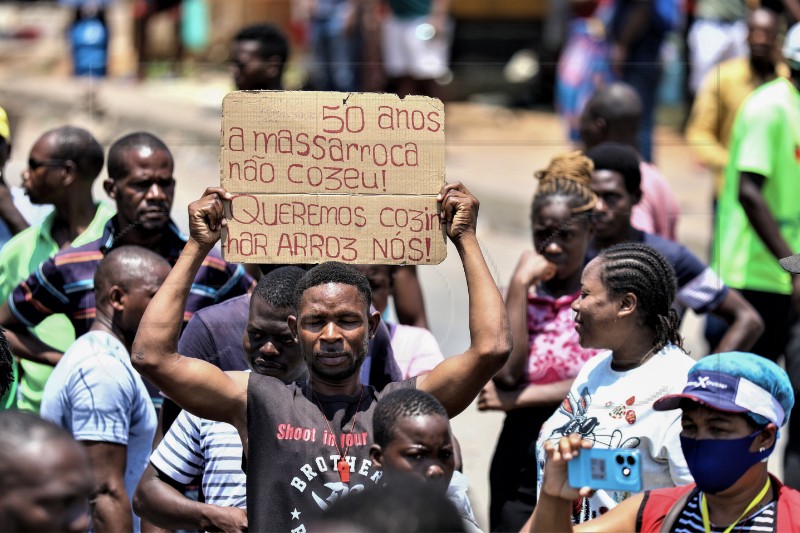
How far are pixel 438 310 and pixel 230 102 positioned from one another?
2328 millimetres

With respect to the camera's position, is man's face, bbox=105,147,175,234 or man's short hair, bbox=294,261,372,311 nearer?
man's short hair, bbox=294,261,372,311

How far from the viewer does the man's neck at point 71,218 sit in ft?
18.8

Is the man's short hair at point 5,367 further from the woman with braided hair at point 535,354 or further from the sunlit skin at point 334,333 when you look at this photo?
the woman with braided hair at point 535,354

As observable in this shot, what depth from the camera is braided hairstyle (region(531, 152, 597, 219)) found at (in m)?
5.45

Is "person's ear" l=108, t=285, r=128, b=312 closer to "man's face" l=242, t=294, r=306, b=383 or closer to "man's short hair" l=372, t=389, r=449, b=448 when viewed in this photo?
"man's face" l=242, t=294, r=306, b=383

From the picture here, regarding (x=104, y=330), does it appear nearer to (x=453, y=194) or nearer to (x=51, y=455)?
(x=453, y=194)

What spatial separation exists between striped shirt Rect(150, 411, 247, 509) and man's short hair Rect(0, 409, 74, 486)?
4.06 ft

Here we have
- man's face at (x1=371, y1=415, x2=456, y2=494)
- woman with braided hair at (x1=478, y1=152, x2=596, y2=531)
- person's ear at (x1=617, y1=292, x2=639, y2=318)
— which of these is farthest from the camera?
woman with braided hair at (x1=478, y1=152, x2=596, y2=531)

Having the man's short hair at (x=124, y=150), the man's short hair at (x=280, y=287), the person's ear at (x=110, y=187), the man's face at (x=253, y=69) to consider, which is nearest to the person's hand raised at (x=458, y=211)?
the man's short hair at (x=280, y=287)

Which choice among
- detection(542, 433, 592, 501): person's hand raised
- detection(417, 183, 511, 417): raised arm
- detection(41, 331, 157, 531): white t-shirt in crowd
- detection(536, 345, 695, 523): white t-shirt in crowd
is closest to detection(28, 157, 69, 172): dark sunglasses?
detection(41, 331, 157, 531): white t-shirt in crowd

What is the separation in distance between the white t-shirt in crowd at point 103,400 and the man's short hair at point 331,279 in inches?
33.2

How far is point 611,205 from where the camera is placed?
19.1 ft

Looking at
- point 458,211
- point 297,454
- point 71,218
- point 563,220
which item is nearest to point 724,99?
point 563,220

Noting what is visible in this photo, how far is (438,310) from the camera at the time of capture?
6.55 m
